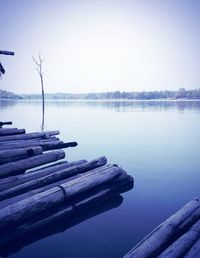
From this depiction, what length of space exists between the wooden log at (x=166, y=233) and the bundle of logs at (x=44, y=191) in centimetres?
219

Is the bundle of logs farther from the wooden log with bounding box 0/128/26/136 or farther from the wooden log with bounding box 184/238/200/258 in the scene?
the wooden log with bounding box 0/128/26/136

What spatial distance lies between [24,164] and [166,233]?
4.71m

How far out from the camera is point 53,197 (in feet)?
17.9

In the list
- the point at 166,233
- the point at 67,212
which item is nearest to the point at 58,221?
the point at 67,212

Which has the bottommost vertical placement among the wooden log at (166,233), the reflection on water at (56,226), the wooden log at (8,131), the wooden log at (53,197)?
the reflection on water at (56,226)

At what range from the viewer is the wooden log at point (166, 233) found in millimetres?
3928

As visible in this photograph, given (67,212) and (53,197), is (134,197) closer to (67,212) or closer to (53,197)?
(67,212)

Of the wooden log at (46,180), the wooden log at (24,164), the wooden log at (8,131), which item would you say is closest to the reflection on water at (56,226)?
the wooden log at (46,180)

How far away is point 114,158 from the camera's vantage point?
38.4 ft

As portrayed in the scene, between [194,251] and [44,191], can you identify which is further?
[44,191]

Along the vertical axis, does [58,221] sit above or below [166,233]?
below

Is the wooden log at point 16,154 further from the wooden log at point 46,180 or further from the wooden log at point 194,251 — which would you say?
the wooden log at point 194,251

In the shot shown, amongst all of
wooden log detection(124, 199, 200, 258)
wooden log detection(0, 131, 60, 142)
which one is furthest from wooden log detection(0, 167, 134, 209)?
wooden log detection(0, 131, 60, 142)

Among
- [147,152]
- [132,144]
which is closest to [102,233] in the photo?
[147,152]
